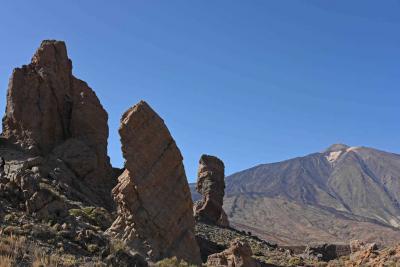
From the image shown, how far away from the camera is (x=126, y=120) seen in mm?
29203

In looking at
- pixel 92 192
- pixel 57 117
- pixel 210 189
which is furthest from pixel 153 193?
pixel 210 189

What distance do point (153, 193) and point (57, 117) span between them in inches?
783

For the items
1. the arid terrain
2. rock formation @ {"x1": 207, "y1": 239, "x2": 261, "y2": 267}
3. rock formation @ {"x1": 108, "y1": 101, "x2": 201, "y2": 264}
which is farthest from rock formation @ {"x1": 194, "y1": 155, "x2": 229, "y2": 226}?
rock formation @ {"x1": 108, "y1": 101, "x2": 201, "y2": 264}

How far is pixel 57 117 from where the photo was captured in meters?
45.3

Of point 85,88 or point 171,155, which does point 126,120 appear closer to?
point 171,155

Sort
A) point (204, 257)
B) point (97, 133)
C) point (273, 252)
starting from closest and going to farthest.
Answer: point (204, 257) → point (97, 133) → point (273, 252)

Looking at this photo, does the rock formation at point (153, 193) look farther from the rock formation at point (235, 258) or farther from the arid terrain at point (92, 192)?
the rock formation at point (235, 258)

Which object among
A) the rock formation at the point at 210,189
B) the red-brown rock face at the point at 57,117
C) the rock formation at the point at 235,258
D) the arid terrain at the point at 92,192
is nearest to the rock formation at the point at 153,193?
the arid terrain at the point at 92,192

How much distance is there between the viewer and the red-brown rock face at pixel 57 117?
42812mm

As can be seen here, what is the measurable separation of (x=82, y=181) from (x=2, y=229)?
27313 mm

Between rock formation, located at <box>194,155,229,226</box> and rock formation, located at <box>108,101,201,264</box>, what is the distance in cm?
3607

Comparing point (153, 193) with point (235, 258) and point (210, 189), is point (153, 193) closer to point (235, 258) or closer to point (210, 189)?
point (235, 258)

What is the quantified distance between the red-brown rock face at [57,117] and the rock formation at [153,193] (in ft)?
45.6

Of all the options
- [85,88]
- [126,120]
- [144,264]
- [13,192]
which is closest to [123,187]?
[126,120]
